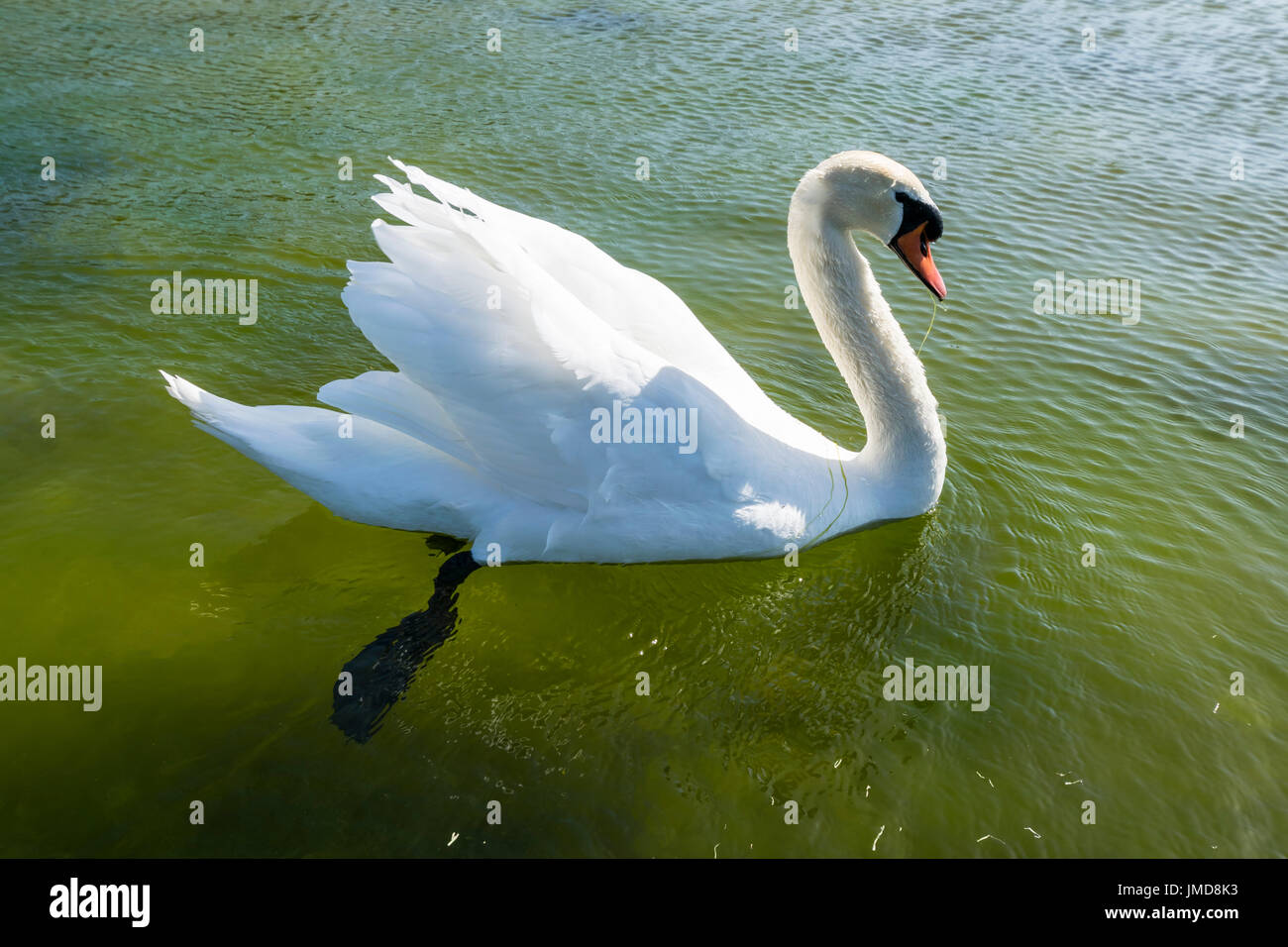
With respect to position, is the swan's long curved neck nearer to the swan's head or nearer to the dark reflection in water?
the swan's head

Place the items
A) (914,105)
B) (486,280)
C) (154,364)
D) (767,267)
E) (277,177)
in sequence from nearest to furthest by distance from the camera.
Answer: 1. (486,280)
2. (154,364)
3. (767,267)
4. (277,177)
5. (914,105)

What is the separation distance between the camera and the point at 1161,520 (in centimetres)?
588

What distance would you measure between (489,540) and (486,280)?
1200mm

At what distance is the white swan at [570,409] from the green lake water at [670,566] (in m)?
0.47

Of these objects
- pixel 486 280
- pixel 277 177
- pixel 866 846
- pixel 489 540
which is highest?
pixel 277 177

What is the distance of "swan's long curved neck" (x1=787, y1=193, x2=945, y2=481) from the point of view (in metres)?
5.20

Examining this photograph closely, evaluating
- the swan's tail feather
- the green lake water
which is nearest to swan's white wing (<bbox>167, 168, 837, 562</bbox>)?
the swan's tail feather

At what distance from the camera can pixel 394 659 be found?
4.59m

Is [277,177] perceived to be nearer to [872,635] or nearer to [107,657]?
[107,657]

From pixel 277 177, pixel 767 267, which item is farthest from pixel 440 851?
pixel 277 177

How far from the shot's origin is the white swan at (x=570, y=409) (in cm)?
455

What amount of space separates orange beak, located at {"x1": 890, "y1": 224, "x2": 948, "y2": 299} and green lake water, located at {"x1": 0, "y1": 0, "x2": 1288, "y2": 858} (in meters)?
1.34

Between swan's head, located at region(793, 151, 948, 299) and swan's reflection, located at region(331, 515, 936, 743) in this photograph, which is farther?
swan's head, located at region(793, 151, 948, 299)

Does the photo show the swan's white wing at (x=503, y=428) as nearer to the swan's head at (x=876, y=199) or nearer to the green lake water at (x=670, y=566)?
the green lake water at (x=670, y=566)
